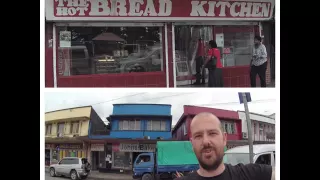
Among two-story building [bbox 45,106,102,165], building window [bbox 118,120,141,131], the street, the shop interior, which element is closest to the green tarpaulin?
building window [bbox 118,120,141,131]

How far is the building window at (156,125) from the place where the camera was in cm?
395

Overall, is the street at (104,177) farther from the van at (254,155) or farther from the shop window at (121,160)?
the van at (254,155)

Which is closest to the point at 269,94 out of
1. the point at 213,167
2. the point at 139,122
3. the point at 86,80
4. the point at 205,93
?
the point at 205,93

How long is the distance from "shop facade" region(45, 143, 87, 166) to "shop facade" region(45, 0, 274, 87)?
1.16 m

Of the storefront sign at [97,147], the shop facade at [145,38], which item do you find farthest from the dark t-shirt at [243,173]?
the shop facade at [145,38]

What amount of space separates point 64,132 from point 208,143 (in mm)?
1385

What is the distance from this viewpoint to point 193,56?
17.6ft

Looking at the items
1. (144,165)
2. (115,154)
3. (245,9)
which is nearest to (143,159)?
(144,165)

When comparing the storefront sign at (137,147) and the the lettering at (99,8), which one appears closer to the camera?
the storefront sign at (137,147)

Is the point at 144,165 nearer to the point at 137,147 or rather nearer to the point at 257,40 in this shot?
the point at 137,147

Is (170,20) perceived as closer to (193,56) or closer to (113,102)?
(193,56)

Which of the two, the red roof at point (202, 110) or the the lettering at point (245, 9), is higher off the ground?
the the lettering at point (245, 9)

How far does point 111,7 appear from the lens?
5133 mm

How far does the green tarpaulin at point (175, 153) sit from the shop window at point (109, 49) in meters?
1.56
